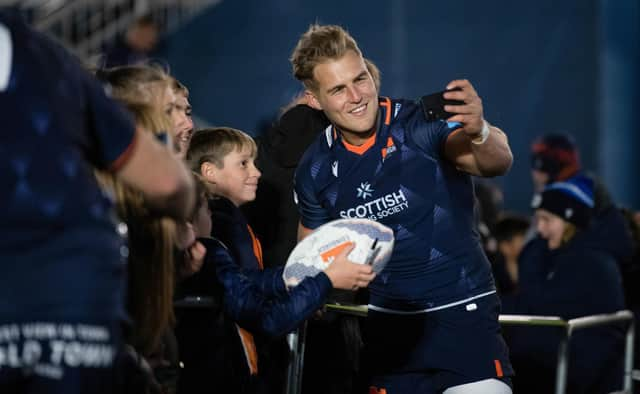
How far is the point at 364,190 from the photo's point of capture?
358 cm

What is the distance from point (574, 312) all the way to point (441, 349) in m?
2.02

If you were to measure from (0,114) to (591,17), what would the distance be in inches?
374

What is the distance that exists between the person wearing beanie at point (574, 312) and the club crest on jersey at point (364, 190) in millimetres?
2159

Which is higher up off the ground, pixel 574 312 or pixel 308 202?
pixel 308 202

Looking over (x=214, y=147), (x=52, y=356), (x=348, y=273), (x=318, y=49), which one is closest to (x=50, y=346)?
(x=52, y=356)

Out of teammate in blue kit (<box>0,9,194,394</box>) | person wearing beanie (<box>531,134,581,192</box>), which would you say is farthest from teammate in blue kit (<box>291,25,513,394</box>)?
person wearing beanie (<box>531,134,581,192</box>)

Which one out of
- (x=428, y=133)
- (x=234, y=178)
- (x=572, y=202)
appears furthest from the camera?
(x=572, y=202)

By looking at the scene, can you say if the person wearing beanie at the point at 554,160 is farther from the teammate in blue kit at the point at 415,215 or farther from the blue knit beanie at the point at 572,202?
the teammate in blue kit at the point at 415,215

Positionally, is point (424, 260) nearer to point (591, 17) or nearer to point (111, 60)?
point (111, 60)

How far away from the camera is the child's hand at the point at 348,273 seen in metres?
3.03

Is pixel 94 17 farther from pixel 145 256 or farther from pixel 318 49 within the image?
pixel 145 256

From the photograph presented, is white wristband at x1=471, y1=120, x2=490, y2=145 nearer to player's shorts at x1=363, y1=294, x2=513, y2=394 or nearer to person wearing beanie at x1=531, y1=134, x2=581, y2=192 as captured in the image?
player's shorts at x1=363, y1=294, x2=513, y2=394

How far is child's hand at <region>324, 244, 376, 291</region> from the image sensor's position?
9.93 ft

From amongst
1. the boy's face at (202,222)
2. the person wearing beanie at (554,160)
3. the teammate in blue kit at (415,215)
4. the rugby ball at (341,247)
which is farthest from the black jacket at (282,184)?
the person wearing beanie at (554,160)
